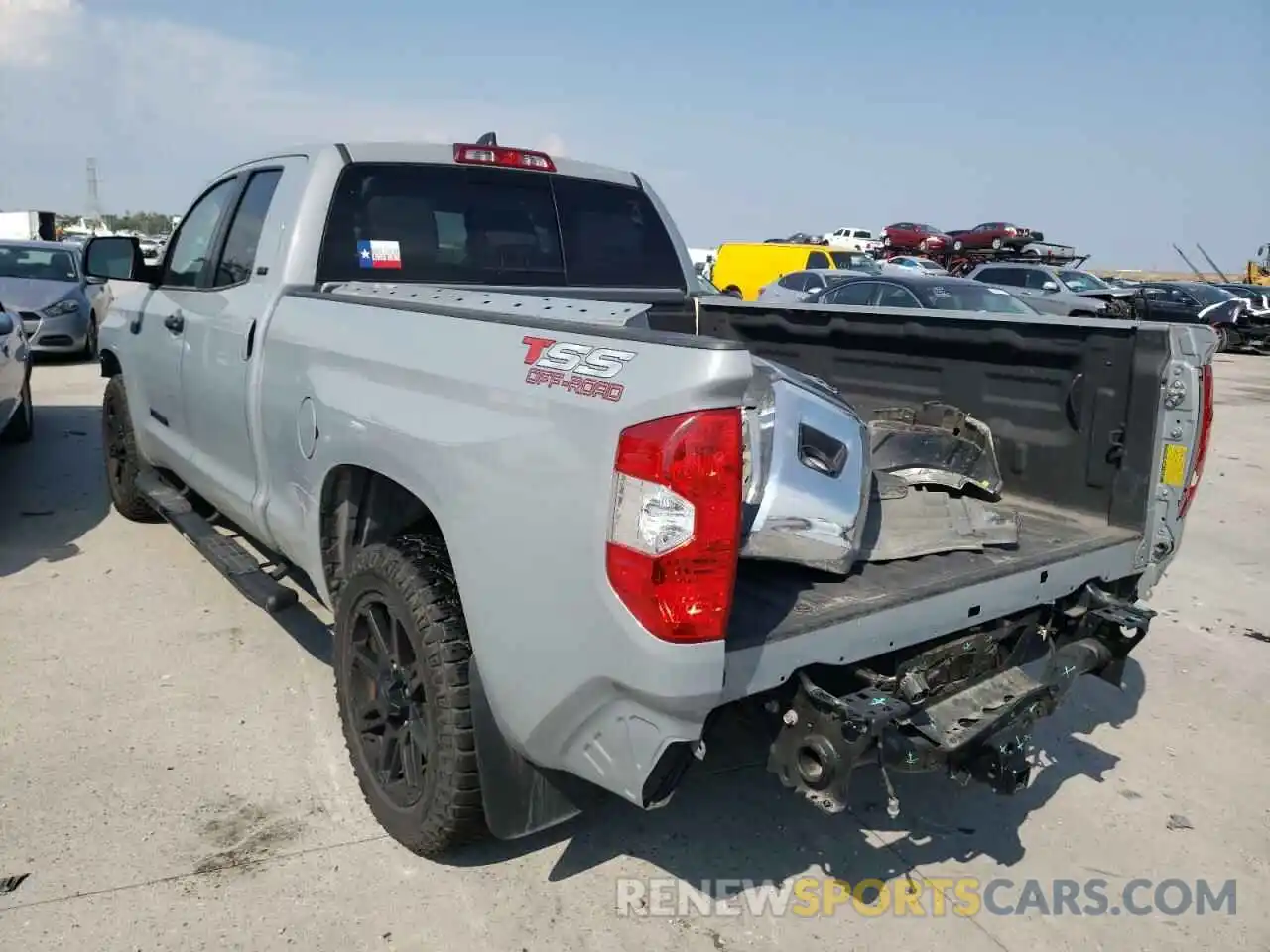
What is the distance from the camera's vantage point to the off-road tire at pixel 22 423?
7.86 m

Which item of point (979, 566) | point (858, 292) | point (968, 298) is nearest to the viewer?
point (979, 566)

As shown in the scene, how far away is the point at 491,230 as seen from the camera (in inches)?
164

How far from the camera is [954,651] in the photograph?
273cm

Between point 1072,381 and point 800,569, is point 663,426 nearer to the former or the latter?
point 800,569

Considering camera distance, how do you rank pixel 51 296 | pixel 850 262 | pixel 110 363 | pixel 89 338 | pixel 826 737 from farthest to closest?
1. pixel 850 262
2. pixel 89 338
3. pixel 51 296
4. pixel 110 363
5. pixel 826 737

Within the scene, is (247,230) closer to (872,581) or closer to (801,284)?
(872,581)

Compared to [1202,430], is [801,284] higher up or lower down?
higher up

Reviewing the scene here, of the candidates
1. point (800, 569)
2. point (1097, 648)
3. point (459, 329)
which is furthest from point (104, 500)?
point (1097, 648)

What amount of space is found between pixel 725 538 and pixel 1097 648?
65.5 inches

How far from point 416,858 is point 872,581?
1577mm

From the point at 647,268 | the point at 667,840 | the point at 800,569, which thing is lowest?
the point at 667,840

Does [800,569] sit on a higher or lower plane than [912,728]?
higher

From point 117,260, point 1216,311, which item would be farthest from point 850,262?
point 117,260

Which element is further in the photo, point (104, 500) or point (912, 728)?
point (104, 500)
